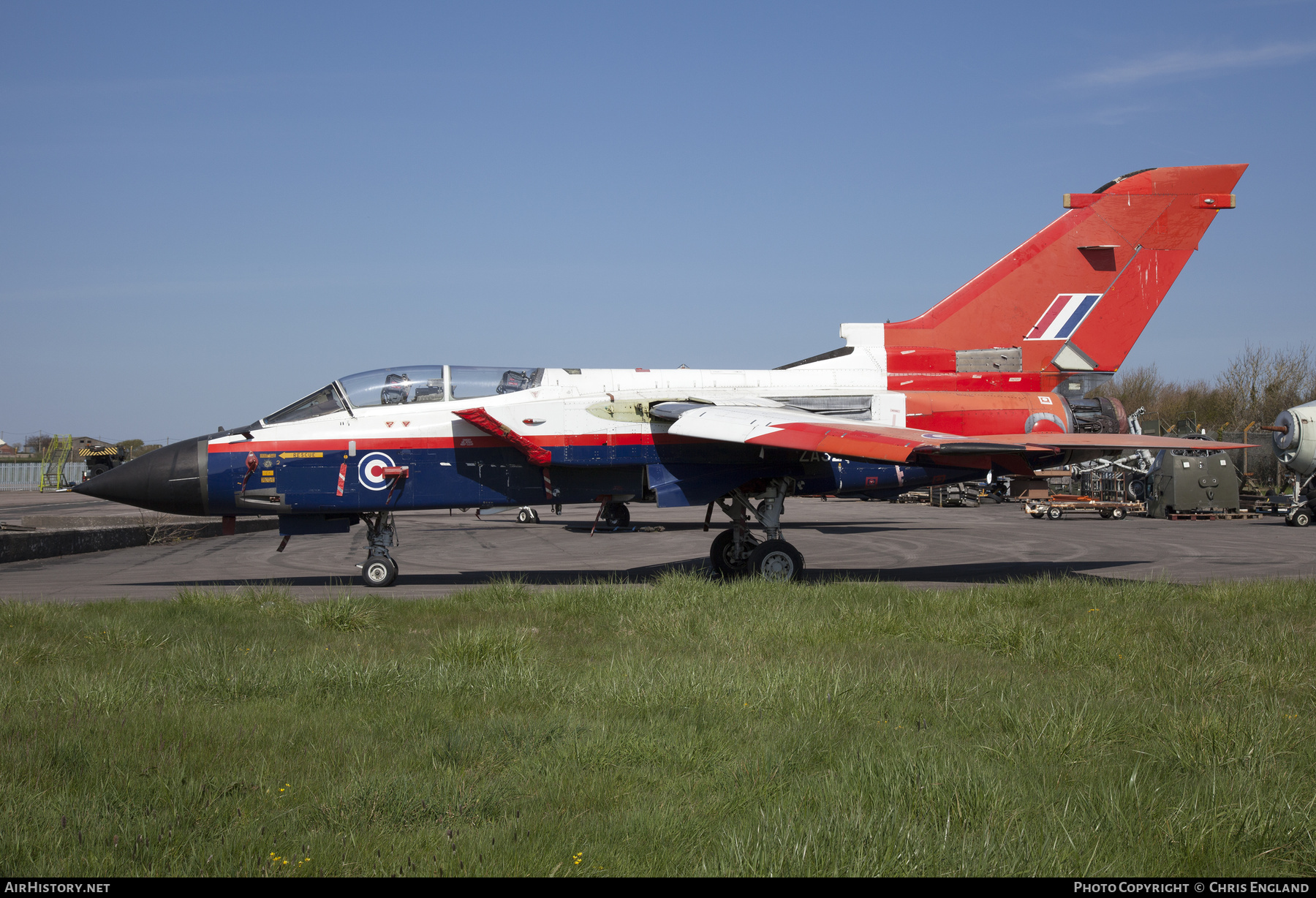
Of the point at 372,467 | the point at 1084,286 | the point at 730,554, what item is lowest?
the point at 730,554

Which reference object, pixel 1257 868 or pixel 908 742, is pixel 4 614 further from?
pixel 1257 868

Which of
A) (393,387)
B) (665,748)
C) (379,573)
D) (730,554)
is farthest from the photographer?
(730,554)

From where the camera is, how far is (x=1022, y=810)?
3463 millimetres

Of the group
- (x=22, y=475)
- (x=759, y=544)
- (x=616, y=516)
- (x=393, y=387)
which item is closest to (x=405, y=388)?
(x=393, y=387)

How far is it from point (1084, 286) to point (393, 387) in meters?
10.5

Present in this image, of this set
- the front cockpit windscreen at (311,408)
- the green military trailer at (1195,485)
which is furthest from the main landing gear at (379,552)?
the green military trailer at (1195,485)

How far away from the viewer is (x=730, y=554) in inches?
518

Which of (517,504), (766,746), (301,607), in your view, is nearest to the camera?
(766,746)

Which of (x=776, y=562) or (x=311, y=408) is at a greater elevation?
(x=311, y=408)

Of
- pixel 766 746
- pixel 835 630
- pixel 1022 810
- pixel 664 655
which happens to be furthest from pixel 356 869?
pixel 835 630

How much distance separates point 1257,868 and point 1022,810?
2.57 ft

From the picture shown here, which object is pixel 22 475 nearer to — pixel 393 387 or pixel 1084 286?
pixel 393 387

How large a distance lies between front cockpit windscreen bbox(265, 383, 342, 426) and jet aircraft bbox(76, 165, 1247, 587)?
0.04 meters

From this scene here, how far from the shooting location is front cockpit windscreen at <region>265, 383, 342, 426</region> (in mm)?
12000
